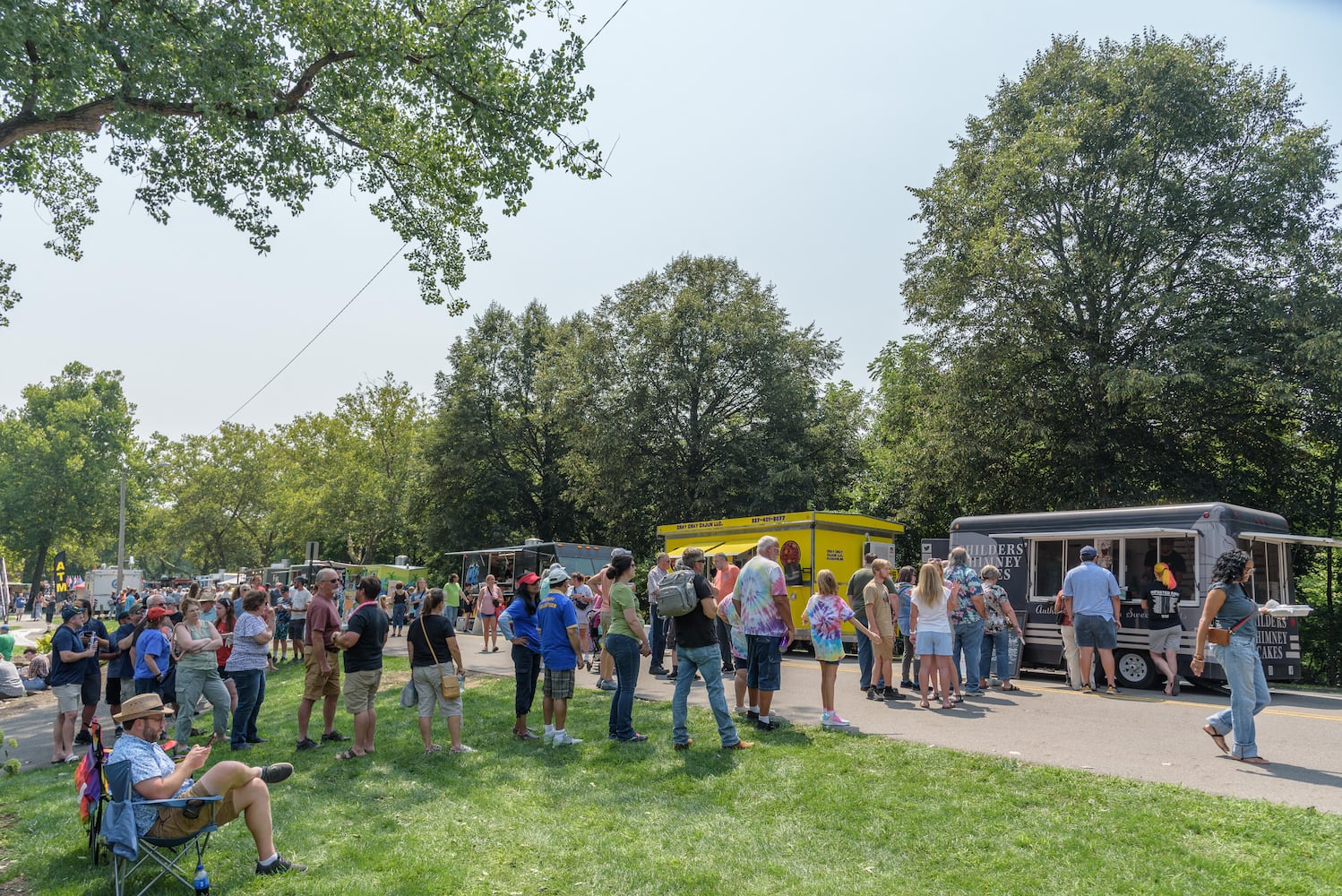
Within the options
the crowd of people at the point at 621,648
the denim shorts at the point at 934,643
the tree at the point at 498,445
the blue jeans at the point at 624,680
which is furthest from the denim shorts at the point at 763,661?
the tree at the point at 498,445

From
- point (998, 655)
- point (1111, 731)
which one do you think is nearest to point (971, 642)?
point (998, 655)

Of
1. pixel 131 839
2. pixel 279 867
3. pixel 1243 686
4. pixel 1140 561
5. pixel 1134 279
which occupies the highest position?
pixel 1134 279

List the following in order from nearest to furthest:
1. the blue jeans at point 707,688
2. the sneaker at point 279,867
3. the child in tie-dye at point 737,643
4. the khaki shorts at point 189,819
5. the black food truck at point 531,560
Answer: the khaki shorts at point 189,819
the sneaker at point 279,867
the blue jeans at point 707,688
the child in tie-dye at point 737,643
the black food truck at point 531,560

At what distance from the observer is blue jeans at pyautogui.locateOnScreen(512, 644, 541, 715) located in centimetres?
880

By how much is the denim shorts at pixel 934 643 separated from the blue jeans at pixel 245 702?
292 inches

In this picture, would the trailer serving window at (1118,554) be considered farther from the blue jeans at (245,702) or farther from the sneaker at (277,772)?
the sneaker at (277,772)

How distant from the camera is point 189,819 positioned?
501 centimetres

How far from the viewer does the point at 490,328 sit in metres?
48.3

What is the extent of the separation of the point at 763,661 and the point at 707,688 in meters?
0.79

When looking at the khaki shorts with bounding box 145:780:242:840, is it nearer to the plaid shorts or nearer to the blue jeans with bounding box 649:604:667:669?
the plaid shorts

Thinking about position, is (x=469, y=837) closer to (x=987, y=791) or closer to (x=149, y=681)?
(x=987, y=791)

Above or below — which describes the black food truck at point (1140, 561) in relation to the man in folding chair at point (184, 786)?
above

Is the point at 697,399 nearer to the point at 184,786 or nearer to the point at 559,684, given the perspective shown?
the point at 559,684

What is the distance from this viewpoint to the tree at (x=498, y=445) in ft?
146
